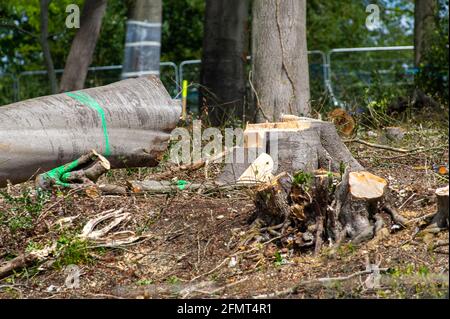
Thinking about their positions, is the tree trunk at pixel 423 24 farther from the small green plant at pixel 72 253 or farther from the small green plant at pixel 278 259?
the small green plant at pixel 72 253

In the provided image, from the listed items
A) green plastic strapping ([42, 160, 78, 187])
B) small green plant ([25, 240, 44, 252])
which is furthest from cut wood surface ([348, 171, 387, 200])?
green plastic strapping ([42, 160, 78, 187])

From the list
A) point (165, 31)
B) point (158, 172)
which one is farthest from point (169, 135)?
point (165, 31)

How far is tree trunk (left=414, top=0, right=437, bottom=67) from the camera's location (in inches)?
583

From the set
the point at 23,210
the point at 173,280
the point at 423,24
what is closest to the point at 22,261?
the point at 23,210

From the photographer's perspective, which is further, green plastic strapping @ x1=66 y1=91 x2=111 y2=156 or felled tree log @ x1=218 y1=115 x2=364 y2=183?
green plastic strapping @ x1=66 y1=91 x2=111 y2=156

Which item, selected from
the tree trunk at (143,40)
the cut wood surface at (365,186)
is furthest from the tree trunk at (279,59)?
the cut wood surface at (365,186)

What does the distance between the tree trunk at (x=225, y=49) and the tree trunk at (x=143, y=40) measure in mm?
1303

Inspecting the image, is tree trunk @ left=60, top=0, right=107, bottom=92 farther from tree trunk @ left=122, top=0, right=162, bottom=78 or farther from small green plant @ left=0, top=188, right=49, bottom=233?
small green plant @ left=0, top=188, right=49, bottom=233

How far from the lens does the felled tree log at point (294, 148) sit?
7836 millimetres

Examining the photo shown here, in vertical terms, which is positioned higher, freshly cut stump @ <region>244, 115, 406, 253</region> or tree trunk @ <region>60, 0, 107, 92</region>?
tree trunk @ <region>60, 0, 107, 92</region>

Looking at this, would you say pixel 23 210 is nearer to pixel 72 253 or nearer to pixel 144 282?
pixel 72 253

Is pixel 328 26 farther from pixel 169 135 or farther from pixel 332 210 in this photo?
pixel 332 210

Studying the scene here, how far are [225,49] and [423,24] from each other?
326 cm

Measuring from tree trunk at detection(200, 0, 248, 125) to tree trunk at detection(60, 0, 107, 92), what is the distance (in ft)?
5.70
